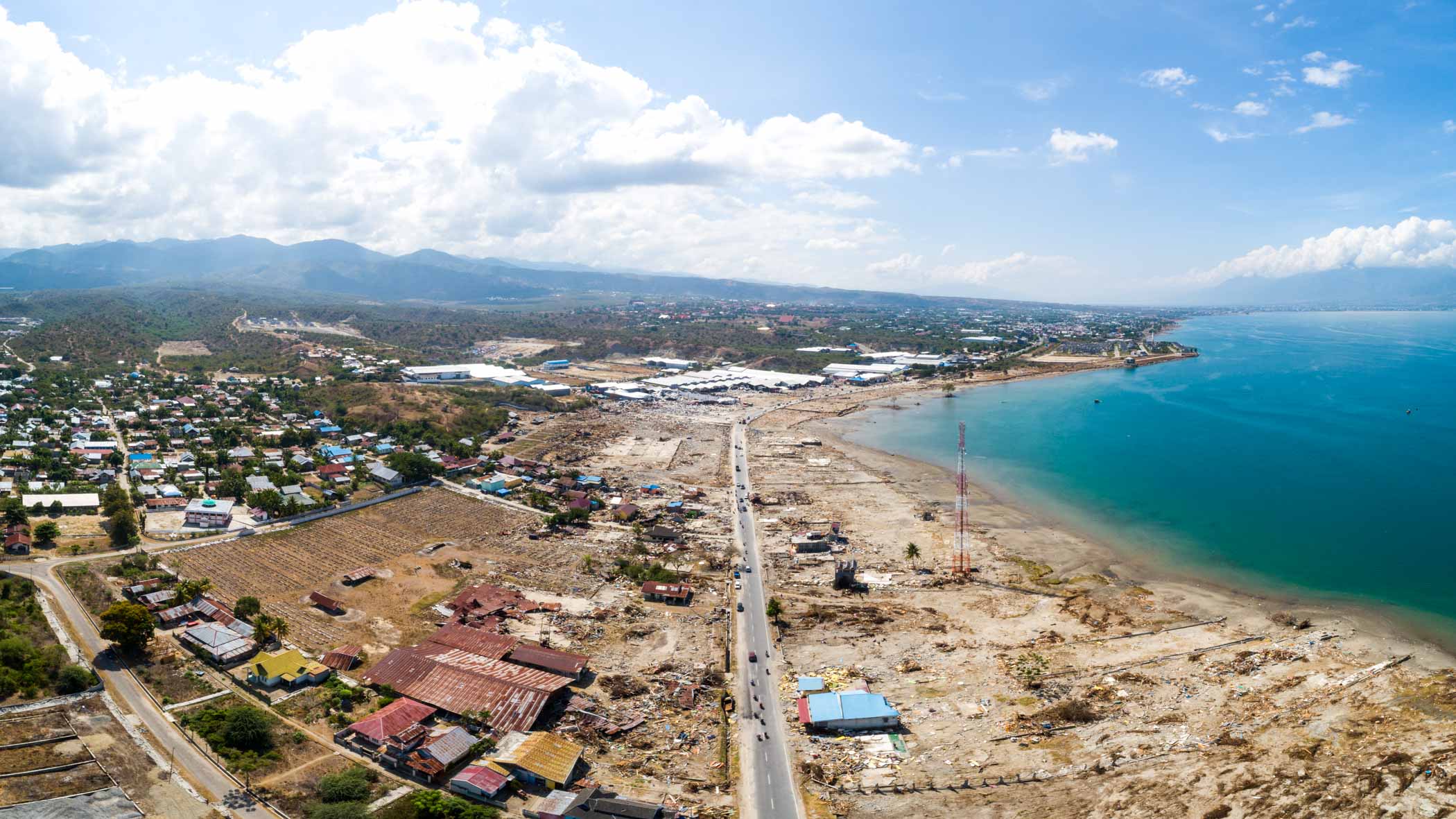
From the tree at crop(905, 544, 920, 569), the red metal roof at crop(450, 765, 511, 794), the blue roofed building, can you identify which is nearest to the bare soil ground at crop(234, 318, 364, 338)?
the tree at crop(905, 544, 920, 569)

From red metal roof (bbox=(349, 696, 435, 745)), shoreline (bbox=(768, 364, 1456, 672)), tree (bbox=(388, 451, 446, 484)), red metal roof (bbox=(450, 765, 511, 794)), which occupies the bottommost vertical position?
red metal roof (bbox=(450, 765, 511, 794))

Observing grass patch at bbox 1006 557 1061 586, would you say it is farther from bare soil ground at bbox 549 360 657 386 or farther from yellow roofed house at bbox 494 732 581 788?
bare soil ground at bbox 549 360 657 386

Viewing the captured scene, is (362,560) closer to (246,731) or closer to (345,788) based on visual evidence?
(246,731)

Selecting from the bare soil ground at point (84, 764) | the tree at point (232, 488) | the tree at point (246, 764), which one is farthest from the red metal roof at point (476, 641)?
the tree at point (232, 488)

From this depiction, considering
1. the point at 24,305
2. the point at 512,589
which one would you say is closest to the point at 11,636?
the point at 512,589

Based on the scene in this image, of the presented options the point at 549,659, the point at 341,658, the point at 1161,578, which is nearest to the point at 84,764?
the point at 341,658

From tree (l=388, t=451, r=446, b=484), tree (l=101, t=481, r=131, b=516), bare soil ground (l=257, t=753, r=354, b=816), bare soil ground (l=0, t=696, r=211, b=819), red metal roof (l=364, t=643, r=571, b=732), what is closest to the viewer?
bare soil ground (l=0, t=696, r=211, b=819)

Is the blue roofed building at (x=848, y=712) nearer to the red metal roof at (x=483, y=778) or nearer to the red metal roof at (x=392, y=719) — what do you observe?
the red metal roof at (x=483, y=778)
